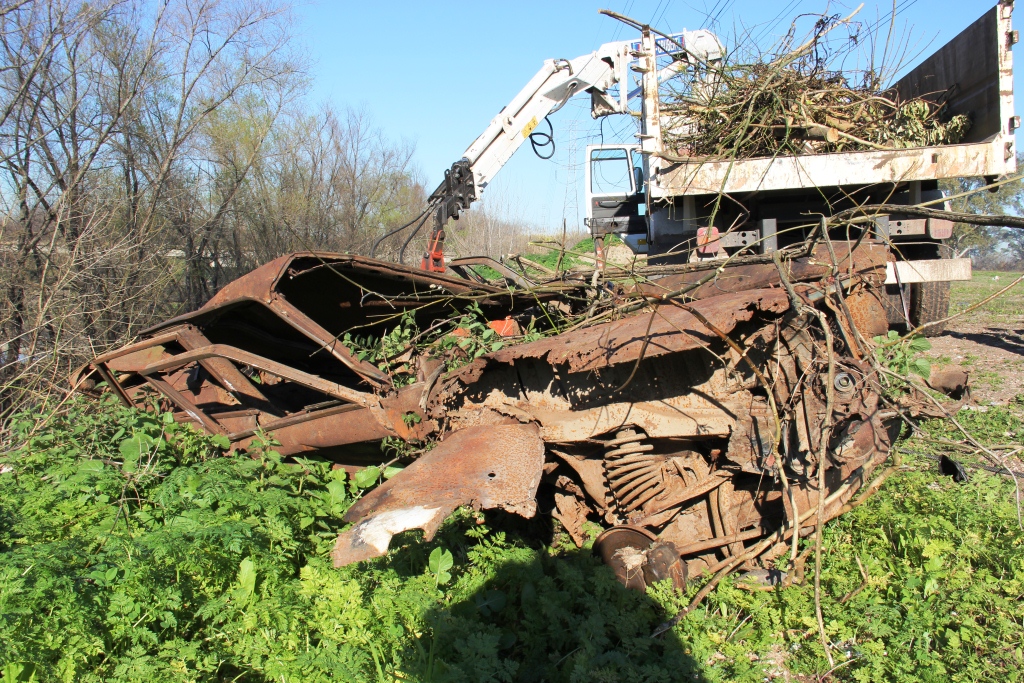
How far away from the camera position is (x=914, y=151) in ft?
18.9

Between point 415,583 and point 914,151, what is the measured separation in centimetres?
543

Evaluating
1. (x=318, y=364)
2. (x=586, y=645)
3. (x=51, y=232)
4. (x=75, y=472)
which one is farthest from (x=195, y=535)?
(x=51, y=232)

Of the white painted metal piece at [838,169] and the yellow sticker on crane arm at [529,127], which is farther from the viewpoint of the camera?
the yellow sticker on crane arm at [529,127]

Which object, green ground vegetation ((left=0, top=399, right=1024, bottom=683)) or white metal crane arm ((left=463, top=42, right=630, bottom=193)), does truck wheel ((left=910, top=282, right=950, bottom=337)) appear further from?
white metal crane arm ((left=463, top=42, right=630, bottom=193))

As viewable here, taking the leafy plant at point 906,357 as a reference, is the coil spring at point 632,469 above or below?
below

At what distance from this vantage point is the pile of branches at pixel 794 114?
6250mm

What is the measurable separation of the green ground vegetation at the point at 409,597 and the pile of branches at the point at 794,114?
11.8 feet

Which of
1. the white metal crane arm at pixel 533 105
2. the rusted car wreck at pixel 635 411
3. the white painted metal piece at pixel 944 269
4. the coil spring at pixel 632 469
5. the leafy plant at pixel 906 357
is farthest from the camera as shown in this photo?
the white metal crane arm at pixel 533 105

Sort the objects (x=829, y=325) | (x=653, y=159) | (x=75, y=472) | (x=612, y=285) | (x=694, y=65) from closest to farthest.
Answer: (x=829, y=325), (x=75, y=472), (x=612, y=285), (x=653, y=159), (x=694, y=65)

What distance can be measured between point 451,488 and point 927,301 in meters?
6.96

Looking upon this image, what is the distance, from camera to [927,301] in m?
7.65

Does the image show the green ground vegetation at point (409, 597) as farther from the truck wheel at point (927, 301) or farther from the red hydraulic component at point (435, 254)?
the truck wheel at point (927, 301)

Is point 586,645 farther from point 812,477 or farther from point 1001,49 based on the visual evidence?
point 1001,49

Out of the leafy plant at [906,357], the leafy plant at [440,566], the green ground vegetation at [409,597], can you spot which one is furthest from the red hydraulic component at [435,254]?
the leafy plant at [906,357]
